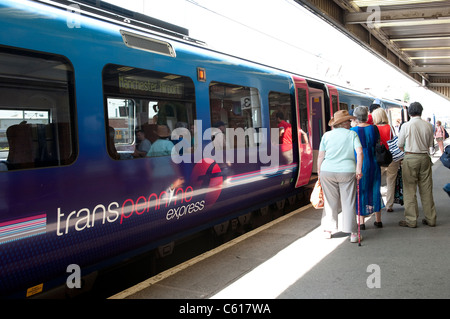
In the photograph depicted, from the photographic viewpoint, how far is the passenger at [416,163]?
578 cm

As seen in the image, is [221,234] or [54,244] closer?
[54,244]

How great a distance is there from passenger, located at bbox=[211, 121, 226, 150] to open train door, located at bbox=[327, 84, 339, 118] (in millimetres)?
4744

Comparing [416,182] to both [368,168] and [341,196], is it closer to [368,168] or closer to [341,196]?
[368,168]

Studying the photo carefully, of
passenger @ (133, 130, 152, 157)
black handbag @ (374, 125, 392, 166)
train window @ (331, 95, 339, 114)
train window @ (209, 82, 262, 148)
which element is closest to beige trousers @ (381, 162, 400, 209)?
black handbag @ (374, 125, 392, 166)

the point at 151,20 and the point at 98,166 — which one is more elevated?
the point at 151,20

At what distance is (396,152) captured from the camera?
6.17 meters

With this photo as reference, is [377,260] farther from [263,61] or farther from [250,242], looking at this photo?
[263,61]

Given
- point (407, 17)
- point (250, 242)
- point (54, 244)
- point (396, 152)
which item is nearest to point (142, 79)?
point (54, 244)

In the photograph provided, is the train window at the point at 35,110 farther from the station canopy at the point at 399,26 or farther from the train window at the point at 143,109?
the station canopy at the point at 399,26

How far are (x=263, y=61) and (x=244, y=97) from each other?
121 cm

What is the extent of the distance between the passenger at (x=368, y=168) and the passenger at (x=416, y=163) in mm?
498

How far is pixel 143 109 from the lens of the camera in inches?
176

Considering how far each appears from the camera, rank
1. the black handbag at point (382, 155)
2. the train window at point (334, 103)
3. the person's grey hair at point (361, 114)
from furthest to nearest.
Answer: the train window at point (334, 103), the person's grey hair at point (361, 114), the black handbag at point (382, 155)

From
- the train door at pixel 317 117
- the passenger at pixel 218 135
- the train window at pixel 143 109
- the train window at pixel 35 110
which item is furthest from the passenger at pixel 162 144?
the train door at pixel 317 117
